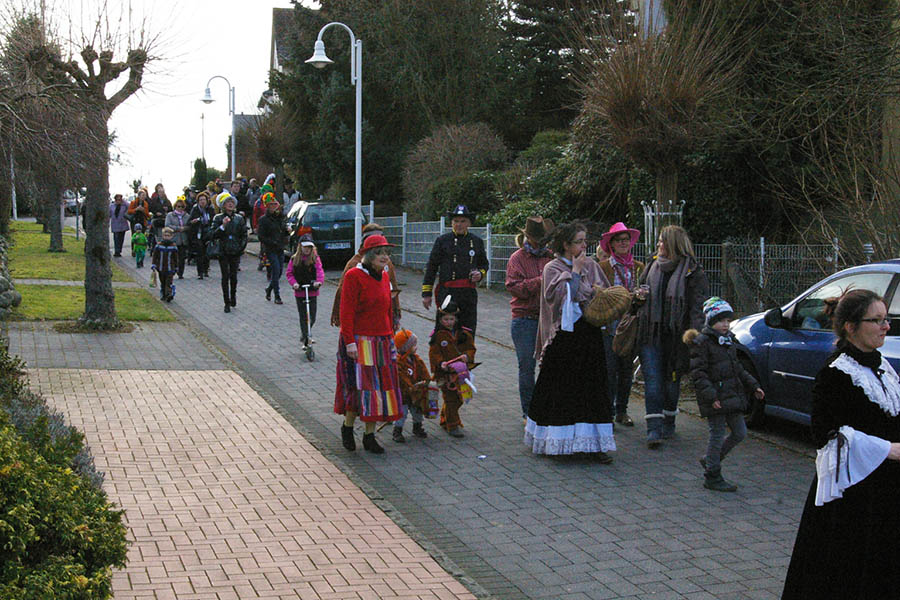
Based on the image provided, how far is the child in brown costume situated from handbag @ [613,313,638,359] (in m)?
1.30

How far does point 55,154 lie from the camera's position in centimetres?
1141

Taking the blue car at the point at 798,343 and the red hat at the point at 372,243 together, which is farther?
the red hat at the point at 372,243

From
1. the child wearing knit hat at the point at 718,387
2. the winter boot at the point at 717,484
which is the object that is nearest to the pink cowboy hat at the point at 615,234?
the child wearing knit hat at the point at 718,387

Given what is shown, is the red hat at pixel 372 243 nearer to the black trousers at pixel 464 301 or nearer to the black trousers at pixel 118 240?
the black trousers at pixel 464 301

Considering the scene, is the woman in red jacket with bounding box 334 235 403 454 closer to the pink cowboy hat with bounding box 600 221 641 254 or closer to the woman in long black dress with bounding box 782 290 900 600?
the pink cowboy hat with bounding box 600 221 641 254

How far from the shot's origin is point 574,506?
7336mm

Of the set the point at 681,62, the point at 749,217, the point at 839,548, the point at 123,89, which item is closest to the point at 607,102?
the point at 681,62

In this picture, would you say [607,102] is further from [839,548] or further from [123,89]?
[839,548]

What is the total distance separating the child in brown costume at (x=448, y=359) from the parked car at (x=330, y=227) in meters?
16.7

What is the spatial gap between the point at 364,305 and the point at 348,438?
1147 millimetres

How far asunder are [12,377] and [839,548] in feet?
24.6

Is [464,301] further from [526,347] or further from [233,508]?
[233,508]

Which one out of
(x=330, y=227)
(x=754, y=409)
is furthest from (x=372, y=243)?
(x=330, y=227)

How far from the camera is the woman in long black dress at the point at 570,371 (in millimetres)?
8367
